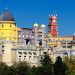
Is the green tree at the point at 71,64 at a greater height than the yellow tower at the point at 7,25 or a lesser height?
lesser

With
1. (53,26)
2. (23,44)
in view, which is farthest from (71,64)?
(53,26)

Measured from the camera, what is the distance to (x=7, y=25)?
107m

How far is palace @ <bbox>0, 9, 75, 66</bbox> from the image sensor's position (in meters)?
102

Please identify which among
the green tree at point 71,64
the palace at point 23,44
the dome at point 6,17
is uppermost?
the dome at point 6,17

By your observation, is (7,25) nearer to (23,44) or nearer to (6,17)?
(6,17)

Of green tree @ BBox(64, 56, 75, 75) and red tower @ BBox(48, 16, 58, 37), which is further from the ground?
red tower @ BBox(48, 16, 58, 37)

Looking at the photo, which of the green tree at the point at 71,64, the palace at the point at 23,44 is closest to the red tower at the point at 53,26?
the palace at the point at 23,44

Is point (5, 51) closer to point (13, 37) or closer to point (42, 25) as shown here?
point (13, 37)

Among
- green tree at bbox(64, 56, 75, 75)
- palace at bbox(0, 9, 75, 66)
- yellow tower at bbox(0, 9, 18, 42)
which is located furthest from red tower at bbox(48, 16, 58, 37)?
green tree at bbox(64, 56, 75, 75)

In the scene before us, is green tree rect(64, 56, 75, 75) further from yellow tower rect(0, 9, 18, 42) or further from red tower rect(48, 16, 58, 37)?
red tower rect(48, 16, 58, 37)

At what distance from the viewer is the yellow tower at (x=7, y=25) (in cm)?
10675

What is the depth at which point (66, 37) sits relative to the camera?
136875 mm

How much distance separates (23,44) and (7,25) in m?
4.66

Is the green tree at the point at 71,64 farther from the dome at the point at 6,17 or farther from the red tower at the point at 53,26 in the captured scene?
the red tower at the point at 53,26
